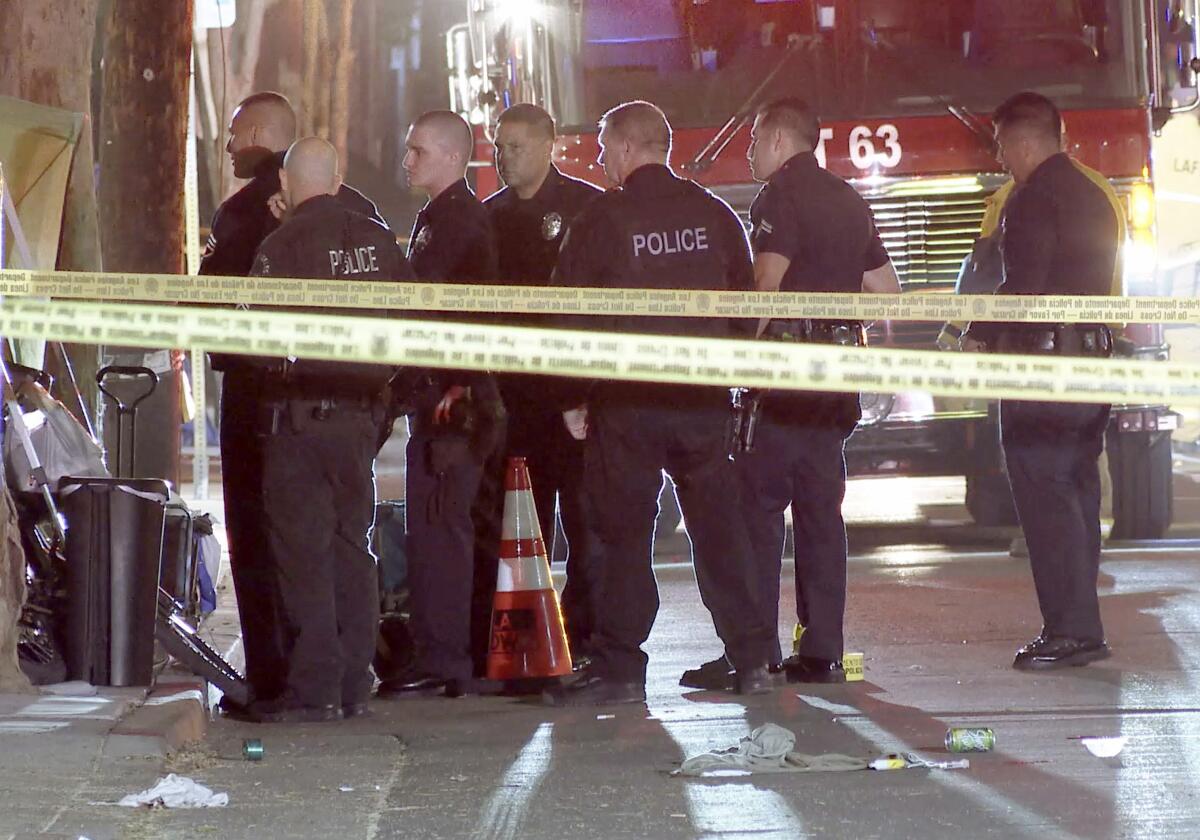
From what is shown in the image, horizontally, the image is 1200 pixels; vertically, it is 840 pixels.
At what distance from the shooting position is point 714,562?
6672 millimetres

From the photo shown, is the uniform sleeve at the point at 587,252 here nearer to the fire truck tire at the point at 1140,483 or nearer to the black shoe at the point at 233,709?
the black shoe at the point at 233,709

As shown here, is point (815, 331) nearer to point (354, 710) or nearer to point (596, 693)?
point (596, 693)

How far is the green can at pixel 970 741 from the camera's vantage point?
563 cm

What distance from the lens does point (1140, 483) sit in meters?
11.0

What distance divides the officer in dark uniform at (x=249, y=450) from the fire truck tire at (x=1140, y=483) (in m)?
5.51

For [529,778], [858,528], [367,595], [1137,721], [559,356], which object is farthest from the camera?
[858,528]

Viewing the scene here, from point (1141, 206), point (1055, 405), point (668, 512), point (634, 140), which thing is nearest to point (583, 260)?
point (634, 140)

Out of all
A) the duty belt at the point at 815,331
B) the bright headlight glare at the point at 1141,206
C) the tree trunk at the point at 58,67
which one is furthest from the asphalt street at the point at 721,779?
the tree trunk at the point at 58,67

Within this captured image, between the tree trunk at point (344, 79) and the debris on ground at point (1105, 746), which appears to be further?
the tree trunk at point (344, 79)

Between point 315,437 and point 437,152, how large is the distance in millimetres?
1273

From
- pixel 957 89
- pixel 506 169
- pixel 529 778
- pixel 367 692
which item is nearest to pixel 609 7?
pixel 957 89

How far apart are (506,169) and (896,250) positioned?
3759 mm

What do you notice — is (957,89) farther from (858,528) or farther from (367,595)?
(367,595)

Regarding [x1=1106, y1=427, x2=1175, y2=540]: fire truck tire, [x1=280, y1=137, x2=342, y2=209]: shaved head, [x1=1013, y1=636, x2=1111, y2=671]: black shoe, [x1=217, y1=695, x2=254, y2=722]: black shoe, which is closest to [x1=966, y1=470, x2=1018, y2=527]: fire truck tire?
[x1=1106, y1=427, x2=1175, y2=540]: fire truck tire
